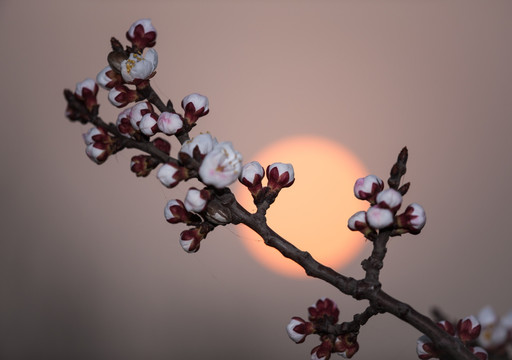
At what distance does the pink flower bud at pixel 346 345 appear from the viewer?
74 cm

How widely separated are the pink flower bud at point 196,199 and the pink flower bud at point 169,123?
0.30ft

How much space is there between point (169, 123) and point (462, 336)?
492 millimetres

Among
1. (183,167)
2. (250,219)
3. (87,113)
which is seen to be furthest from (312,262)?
(87,113)

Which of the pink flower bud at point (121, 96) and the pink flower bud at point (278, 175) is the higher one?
the pink flower bud at point (278, 175)

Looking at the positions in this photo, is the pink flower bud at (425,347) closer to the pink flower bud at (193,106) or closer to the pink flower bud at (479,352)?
the pink flower bud at (479,352)

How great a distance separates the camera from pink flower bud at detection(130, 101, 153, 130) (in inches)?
26.5

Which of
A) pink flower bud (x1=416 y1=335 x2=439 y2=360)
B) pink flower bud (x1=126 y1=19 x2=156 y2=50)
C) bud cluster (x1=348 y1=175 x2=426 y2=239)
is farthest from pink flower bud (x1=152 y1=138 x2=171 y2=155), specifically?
pink flower bud (x1=416 y1=335 x2=439 y2=360)

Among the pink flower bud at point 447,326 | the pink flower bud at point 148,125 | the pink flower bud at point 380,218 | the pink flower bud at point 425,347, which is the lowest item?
the pink flower bud at point 148,125

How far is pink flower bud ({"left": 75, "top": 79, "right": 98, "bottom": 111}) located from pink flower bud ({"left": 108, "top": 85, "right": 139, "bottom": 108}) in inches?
2.7

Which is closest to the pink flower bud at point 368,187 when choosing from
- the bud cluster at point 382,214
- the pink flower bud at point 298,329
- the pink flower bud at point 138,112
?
the bud cluster at point 382,214

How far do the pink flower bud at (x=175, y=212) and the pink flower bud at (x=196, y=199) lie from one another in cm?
9

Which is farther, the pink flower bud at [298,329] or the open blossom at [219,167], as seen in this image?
the pink flower bud at [298,329]

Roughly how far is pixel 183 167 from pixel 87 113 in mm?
138

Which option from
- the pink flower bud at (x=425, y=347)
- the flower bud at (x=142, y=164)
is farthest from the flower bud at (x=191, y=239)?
the pink flower bud at (x=425, y=347)
